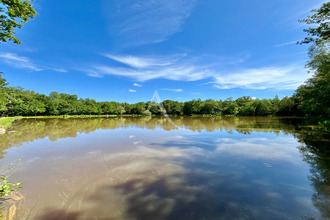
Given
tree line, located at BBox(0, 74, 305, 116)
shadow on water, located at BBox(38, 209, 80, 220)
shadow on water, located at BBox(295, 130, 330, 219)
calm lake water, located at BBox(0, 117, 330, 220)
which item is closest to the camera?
shadow on water, located at BBox(38, 209, 80, 220)

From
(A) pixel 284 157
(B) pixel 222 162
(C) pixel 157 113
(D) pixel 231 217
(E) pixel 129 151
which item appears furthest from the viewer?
(C) pixel 157 113

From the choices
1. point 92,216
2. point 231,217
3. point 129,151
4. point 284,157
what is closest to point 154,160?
point 129,151

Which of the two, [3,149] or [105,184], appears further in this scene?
[3,149]

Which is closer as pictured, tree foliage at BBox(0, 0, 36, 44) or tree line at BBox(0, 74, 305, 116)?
tree foliage at BBox(0, 0, 36, 44)

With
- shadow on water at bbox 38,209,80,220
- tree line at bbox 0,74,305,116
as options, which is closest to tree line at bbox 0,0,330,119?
tree line at bbox 0,74,305,116

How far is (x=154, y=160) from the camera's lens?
21.8 ft

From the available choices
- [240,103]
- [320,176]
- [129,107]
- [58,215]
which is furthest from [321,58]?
[129,107]

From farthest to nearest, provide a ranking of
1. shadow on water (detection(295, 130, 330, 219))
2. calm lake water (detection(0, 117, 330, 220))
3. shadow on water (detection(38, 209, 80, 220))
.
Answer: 1. shadow on water (detection(295, 130, 330, 219))
2. calm lake water (detection(0, 117, 330, 220))
3. shadow on water (detection(38, 209, 80, 220))

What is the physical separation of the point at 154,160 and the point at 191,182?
252cm

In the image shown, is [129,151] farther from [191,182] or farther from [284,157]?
[284,157]

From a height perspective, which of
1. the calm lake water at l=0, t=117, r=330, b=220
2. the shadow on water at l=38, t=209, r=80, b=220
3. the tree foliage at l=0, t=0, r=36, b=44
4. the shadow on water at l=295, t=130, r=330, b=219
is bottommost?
the shadow on water at l=38, t=209, r=80, b=220

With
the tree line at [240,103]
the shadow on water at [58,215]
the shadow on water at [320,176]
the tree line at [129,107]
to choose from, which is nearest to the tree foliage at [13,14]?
the tree line at [240,103]

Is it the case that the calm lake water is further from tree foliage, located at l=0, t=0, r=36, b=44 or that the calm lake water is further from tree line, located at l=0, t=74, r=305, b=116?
tree line, located at l=0, t=74, r=305, b=116

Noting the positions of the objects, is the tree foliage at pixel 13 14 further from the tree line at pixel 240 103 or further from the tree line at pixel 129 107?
the tree line at pixel 129 107
